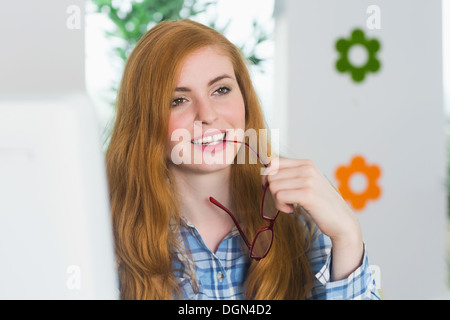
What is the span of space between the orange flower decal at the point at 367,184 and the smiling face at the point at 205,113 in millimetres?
818

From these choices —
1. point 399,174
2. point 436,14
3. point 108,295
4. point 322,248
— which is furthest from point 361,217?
point 108,295

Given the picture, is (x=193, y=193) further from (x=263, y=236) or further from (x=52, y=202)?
(x=52, y=202)

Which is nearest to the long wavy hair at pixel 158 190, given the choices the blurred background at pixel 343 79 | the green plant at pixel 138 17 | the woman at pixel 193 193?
the woman at pixel 193 193

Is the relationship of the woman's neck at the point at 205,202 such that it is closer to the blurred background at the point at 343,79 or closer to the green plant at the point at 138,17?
the blurred background at the point at 343,79

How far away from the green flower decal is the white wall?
0.06ft

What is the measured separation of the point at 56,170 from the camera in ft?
0.75

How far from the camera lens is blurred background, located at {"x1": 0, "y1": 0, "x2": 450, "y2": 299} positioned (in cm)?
95

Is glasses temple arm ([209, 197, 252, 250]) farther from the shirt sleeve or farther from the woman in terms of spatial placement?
the shirt sleeve

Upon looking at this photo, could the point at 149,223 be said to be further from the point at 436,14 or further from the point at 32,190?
the point at 436,14

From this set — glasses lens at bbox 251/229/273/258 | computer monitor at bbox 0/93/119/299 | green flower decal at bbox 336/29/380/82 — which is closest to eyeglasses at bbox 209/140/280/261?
glasses lens at bbox 251/229/273/258

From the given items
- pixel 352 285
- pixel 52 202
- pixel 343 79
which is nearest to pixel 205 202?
pixel 352 285

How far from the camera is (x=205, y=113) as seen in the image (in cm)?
67
